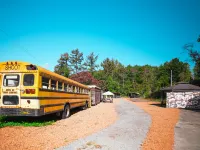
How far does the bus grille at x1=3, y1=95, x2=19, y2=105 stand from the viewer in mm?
8164

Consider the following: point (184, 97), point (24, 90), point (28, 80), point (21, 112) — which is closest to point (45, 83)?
point (28, 80)

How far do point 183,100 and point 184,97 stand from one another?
41cm

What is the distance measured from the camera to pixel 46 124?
8945 mm

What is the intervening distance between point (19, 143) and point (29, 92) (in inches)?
108

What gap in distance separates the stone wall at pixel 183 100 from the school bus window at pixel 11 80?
19.2 m

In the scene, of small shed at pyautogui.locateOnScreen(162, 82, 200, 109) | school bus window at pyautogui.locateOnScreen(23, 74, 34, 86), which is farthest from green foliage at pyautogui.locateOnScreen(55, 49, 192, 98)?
school bus window at pyautogui.locateOnScreen(23, 74, 34, 86)

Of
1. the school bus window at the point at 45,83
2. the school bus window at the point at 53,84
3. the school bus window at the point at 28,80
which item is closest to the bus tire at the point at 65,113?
the school bus window at the point at 53,84

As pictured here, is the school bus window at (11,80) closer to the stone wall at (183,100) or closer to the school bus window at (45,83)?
the school bus window at (45,83)

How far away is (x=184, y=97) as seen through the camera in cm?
2178

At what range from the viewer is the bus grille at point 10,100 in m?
8.16

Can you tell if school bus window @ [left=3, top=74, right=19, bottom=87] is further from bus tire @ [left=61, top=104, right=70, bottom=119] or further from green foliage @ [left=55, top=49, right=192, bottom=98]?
green foliage @ [left=55, top=49, right=192, bottom=98]

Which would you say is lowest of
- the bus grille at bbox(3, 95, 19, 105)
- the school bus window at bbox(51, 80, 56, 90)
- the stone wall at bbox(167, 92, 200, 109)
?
the stone wall at bbox(167, 92, 200, 109)

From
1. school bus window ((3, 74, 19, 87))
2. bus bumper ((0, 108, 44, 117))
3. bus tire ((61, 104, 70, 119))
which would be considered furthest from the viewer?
bus tire ((61, 104, 70, 119))

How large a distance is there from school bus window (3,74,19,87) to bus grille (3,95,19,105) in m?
0.57
